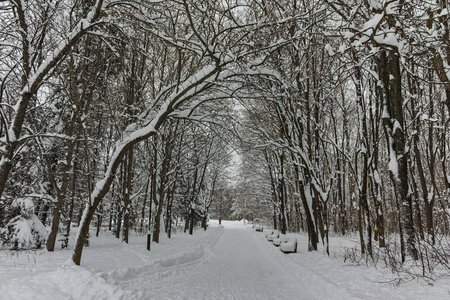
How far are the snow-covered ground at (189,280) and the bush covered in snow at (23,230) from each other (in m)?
1.56

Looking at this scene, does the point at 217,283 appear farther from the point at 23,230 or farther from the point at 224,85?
the point at 23,230

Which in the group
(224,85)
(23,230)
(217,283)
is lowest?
(217,283)

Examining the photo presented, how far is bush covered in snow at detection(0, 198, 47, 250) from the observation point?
29.0 feet

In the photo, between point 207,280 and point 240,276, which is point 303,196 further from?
point 207,280

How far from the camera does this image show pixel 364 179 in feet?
28.8

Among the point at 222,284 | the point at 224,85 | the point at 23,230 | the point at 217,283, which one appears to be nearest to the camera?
the point at 224,85

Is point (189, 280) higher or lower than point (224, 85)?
lower

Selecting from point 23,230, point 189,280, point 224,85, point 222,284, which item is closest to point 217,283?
point 222,284

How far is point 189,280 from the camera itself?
7.43 m

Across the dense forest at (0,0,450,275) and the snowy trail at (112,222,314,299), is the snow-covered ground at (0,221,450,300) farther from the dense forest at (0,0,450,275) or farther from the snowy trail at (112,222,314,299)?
the dense forest at (0,0,450,275)

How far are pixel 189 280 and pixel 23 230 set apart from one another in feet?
20.4

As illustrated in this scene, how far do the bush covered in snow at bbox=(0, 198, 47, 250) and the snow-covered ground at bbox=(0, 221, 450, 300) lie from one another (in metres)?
1.56

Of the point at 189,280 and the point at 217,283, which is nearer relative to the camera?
the point at 217,283

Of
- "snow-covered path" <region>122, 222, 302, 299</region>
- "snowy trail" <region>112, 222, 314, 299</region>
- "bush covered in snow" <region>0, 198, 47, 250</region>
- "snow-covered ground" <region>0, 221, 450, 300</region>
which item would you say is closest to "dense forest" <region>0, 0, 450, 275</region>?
"bush covered in snow" <region>0, 198, 47, 250</region>
